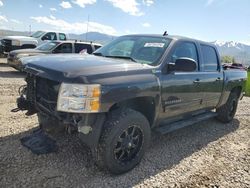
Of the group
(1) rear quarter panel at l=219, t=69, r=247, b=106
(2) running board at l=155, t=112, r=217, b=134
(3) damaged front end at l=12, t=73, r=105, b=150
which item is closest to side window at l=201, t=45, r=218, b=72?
(1) rear quarter panel at l=219, t=69, r=247, b=106

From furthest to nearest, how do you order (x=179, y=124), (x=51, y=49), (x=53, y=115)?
(x=51, y=49)
(x=179, y=124)
(x=53, y=115)

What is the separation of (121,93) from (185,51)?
6.30 feet

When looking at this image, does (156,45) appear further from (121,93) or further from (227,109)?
(227,109)

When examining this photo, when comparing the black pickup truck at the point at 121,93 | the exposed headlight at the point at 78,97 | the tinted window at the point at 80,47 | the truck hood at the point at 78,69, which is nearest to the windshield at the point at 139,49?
the black pickup truck at the point at 121,93

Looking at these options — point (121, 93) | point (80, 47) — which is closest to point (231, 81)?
point (121, 93)

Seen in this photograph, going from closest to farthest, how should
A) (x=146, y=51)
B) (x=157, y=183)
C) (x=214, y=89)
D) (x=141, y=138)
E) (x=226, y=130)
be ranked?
(x=157, y=183), (x=141, y=138), (x=146, y=51), (x=214, y=89), (x=226, y=130)

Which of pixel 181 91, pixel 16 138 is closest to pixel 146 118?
pixel 181 91

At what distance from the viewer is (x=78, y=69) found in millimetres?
3494

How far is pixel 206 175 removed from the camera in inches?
167

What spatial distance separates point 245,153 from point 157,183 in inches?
90.3

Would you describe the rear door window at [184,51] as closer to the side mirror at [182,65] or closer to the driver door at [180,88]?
the driver door at [180,88]

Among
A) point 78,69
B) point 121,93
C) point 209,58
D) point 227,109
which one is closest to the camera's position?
point 78,69

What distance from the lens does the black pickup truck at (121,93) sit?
11.3ft

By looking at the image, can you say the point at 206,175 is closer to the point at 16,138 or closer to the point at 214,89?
the point at 214,89
